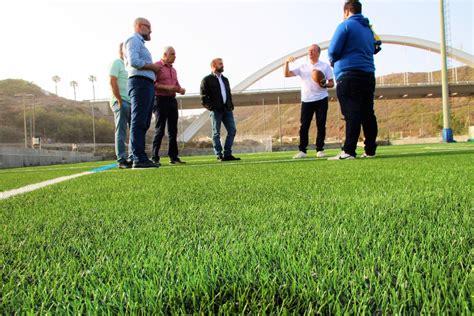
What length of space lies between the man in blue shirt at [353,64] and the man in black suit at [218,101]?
9.63ft

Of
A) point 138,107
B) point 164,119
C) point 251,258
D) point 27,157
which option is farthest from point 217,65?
point 27,157

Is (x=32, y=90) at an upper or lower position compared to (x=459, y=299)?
upper

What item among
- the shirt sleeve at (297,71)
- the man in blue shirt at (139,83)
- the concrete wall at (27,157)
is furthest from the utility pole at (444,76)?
the man in blue shirt at (139,83)

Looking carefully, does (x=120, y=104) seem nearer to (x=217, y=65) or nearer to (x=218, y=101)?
(x=218, y=101)

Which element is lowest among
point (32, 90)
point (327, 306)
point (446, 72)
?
point (327, 306)

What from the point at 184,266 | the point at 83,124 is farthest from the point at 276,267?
the point at 83,124

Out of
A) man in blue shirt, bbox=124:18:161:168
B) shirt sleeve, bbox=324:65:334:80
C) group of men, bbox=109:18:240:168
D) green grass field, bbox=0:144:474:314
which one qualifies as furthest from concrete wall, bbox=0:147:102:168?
green grass field, bbox=0:144:474:314

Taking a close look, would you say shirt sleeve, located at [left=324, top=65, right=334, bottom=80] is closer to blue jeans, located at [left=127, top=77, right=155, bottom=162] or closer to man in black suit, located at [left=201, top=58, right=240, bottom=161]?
man in black suit, located at [left=201, top=58, right=240, bottom=161]

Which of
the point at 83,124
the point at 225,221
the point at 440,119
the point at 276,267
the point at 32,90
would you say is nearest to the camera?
the point at 276,267

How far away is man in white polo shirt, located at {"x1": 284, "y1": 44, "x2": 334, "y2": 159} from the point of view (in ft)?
23.9

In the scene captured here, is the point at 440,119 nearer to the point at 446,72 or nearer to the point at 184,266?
the point at 446,72

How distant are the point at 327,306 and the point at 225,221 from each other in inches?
31.5

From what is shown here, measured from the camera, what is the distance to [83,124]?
85875 mm

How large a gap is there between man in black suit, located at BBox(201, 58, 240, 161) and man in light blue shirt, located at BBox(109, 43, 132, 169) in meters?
1.68
